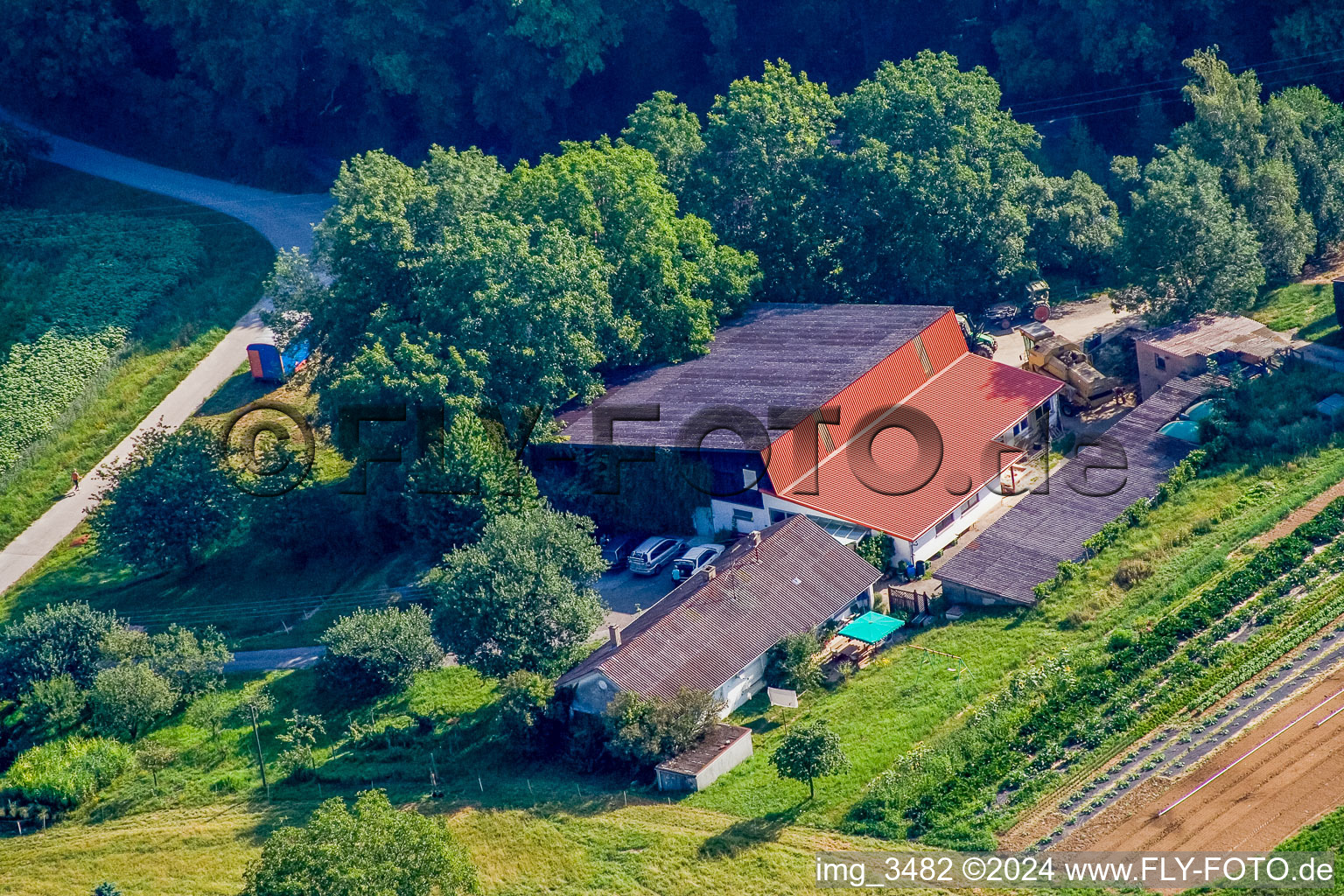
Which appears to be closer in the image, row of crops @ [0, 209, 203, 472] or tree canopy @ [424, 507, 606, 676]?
tree canopy @ [424, 507, 606, 676]

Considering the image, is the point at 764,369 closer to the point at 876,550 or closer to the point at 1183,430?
the point at 876,550

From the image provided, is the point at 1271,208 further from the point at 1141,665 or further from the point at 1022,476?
the point at 1141,665

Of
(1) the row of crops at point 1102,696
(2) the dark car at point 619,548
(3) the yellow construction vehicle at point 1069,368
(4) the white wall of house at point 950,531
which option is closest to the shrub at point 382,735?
(2) the dark car at point 619,548

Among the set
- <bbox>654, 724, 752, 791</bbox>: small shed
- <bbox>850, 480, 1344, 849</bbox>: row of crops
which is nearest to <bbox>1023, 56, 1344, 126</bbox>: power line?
<bbox>850, 480, 1344, 849</bbox>: row of crops

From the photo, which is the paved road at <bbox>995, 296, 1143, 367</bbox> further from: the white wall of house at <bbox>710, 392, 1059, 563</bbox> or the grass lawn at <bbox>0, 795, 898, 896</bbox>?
the grass lawn at <bbox>0, 795, 898, 896</bbox>

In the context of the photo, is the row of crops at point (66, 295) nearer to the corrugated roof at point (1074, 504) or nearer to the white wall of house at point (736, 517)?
the white wall of house at point (736, 517)

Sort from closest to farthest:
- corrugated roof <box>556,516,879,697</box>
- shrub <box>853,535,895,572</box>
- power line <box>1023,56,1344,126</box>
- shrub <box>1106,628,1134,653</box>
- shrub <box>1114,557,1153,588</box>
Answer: shrub <box>1106,628,1134,653</box> → corrugated roof <box>556,516,879,697</box> → shrub <box>1114,557,1153,588</box> → shrub <box>853,535,895,572</box> → power line <box>1023,56,1344,126</box>

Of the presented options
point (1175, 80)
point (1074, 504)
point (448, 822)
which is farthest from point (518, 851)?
point (1175, 80)
